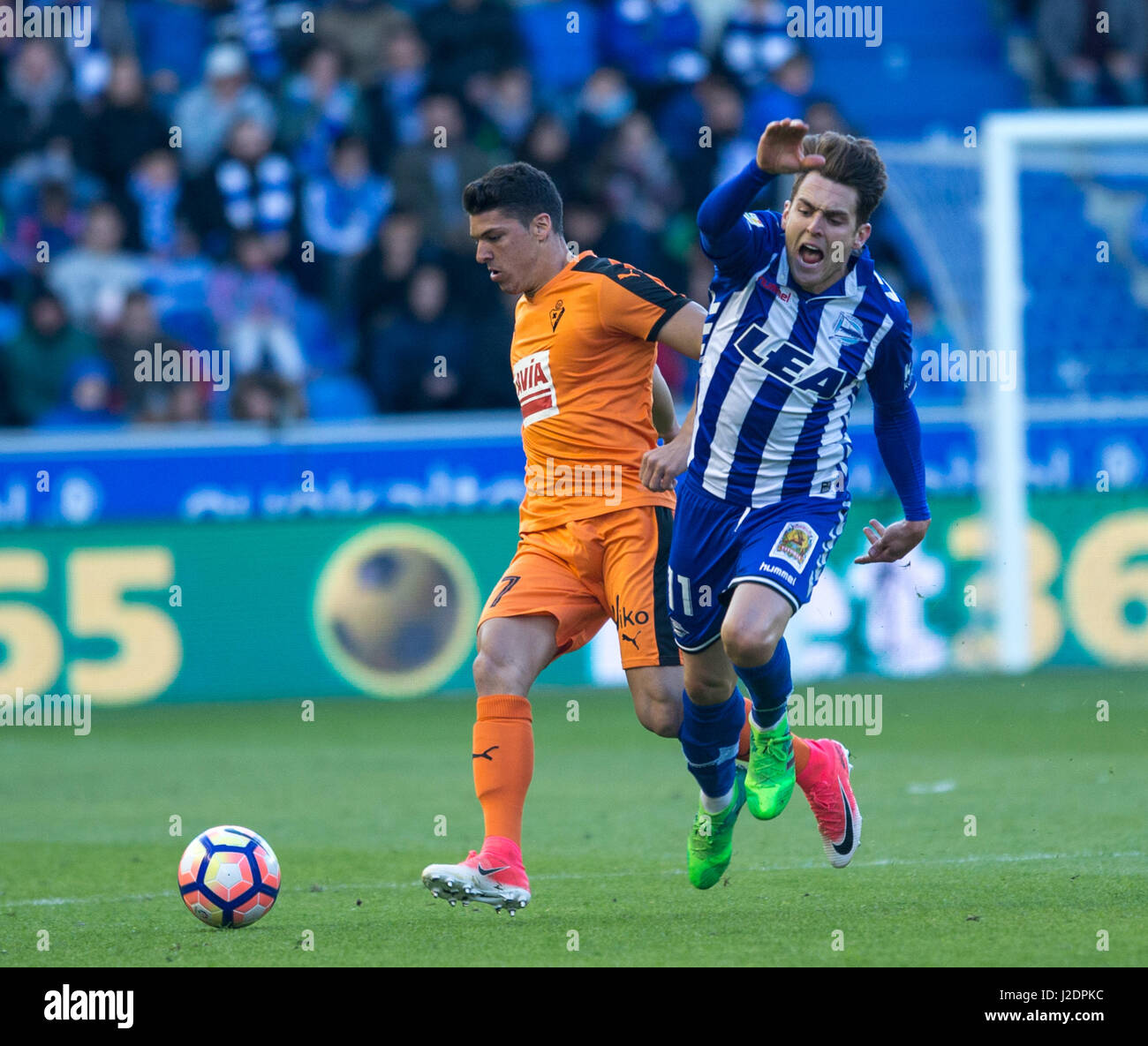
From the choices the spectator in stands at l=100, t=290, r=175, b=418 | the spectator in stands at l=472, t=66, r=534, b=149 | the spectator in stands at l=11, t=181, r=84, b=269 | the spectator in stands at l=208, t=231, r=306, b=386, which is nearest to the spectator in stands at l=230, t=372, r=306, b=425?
the spectator in stands at l=208, t=231, r=306, b=386

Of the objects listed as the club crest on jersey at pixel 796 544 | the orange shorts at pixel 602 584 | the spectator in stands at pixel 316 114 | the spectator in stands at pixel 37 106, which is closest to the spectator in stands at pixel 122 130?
the spectator in stands at pixel 37 106

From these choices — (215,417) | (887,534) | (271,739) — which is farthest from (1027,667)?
(887,534)

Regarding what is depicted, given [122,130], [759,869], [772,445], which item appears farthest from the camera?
[122,130]

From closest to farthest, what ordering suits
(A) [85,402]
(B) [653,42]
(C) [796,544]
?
(C) [796,544] < (A) [85,402] < (B) [653,42]

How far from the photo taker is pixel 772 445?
18.7 ft

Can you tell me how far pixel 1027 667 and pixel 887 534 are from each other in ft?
22.1

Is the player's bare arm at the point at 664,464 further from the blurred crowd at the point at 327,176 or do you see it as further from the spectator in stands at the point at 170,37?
the spectator in stands at the point at 170,37

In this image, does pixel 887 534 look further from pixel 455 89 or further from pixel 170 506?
pixel 455 89

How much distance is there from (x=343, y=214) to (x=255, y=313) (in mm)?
1131

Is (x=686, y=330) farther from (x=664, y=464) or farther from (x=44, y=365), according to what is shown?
(x=44, y=365)

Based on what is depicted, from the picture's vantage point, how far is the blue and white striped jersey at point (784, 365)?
18.4 feet

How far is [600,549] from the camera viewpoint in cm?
593

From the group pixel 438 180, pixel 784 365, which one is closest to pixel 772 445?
pixel 784 365

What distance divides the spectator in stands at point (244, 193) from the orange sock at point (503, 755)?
30.0 feet
